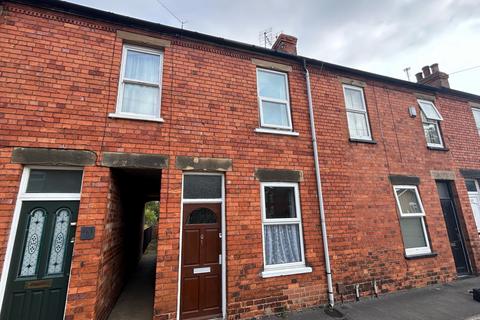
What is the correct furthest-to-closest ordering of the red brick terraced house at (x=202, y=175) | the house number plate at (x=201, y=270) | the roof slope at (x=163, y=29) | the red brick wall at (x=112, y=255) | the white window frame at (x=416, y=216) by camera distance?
the white window frame at (x=416, y=216)
the roof slope at (x=163, y=29)
the house number plate at (x=201, y=270)
the red brick wall at (x=112, y=255)
the red brick terraced house at (x=202, y=175)

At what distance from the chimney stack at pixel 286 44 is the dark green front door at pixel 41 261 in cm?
659

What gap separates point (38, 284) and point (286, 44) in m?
7.91

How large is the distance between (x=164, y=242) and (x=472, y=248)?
8907 mm

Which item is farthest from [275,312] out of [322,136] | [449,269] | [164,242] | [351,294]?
[449,269]

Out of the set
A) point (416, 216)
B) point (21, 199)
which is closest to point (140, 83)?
point (21, 199)

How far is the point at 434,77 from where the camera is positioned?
9.27 metres

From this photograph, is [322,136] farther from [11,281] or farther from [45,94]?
[11,281]

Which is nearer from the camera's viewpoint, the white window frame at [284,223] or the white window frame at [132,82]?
the white window frame at [132,82]

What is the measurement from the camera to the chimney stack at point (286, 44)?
6.99 meters

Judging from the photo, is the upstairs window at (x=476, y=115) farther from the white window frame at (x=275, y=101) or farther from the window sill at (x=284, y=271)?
Answer: the window sill at (x=284, y=271)

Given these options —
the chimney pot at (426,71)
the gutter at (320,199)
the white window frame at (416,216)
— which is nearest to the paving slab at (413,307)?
the gutter at (320,199)

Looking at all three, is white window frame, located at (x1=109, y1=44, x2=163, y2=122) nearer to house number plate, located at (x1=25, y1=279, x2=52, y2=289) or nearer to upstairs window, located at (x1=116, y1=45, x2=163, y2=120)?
upstairs window, located at (x1=116, y1=45, x2=163, y2=120)

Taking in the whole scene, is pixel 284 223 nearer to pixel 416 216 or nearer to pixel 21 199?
pixel 416 216

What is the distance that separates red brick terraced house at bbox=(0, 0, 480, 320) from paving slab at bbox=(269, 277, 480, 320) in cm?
29
